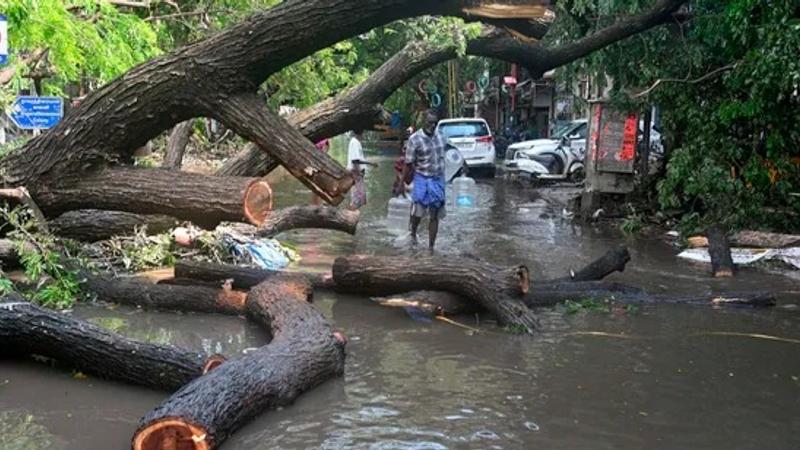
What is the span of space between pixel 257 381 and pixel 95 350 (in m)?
1.30

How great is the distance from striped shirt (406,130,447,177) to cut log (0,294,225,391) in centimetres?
569

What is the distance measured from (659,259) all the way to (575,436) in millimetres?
6526

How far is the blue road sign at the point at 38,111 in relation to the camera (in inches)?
396

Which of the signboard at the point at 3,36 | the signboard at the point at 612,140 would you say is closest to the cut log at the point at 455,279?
the signboard at the point at 3,36

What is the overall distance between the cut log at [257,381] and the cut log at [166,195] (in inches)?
31.2

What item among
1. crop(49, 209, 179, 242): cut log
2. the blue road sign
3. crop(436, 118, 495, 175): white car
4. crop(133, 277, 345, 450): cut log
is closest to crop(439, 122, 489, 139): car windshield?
crop(436, 118, 495, 175): white car

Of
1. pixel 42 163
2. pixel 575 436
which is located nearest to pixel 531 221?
pixel 42 163

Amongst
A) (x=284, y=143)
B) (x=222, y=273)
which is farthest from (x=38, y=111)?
(x=284, y=143)

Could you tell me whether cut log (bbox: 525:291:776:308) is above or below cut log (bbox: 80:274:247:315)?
above

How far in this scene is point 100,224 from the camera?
888 centimetres

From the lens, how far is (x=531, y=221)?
47.2ft

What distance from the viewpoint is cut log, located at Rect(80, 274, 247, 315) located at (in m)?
7.21

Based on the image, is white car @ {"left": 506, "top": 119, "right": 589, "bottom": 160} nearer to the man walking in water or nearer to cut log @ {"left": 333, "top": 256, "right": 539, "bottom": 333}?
the man walking in water

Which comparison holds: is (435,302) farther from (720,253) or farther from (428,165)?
(720,253)
